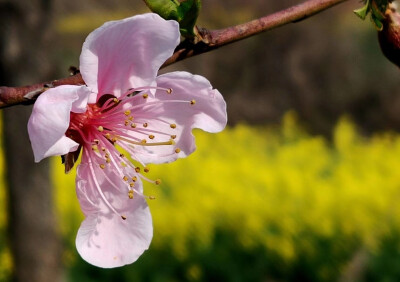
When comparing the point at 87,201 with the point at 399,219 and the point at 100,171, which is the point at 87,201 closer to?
the point at 100,171

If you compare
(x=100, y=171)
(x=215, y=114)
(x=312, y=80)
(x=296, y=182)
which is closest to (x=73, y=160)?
(x=100, y=171)

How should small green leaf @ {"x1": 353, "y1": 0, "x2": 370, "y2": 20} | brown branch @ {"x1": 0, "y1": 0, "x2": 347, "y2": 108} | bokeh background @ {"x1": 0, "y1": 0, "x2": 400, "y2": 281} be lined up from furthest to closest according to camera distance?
bokeh background @ {"x1": 0, "y1": 0, "x2": 400, "y2": 281} → small green leaf @ {"x1": 353, "y1": 0, "x2": 370, "y2": 20} → brown branch @ {"x1": 0, "y1": 0, "x2": 347, "y2": 108}

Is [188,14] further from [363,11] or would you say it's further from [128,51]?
[363,11]

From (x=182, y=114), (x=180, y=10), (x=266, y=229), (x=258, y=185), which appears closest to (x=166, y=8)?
(x=180, y=10)

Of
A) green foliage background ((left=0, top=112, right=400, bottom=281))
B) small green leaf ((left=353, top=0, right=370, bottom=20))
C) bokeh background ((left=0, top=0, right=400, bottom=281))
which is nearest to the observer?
small green leaf ((left=353, top=0, right=370, bottom=20))

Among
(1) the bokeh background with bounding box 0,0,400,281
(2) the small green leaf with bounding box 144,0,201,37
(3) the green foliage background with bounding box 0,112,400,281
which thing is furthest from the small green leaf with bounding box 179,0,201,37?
(3) the green foliage background with bounding box 0,112,400,281

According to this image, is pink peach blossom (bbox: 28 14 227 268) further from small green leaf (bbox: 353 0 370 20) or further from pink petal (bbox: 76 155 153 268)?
small green leaf (bbox: 353 0 370 20)
